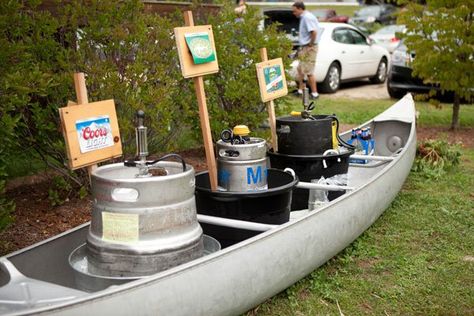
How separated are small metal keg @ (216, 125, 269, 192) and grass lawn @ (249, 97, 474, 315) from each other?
2.43ft

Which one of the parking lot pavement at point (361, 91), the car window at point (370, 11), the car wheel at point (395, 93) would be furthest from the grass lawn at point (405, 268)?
the car window at point (370, 11)

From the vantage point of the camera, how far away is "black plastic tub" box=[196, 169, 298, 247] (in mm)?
4047

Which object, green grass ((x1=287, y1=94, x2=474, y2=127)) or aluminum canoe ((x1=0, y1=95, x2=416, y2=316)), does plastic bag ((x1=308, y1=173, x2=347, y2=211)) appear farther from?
green grass ((x1=287, y1=94, x2=474, y2=127))

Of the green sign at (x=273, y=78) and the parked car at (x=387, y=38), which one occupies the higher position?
the green sign at (x=273, y=78)

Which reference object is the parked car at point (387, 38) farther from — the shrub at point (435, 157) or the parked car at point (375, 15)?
the shrub at point (435, 157)

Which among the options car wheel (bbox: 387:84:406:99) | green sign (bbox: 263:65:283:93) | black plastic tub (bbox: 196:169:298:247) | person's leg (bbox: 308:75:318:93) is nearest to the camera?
black plastic tub (bbox: 196:169:298:247)

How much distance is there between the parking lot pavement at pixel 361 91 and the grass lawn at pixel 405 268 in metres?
7.33

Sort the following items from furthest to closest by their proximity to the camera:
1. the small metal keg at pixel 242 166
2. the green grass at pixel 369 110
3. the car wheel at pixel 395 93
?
the car wheel at pixel 395 93 < the green grass at pixel 369 110 < the small metal keg at pixel 242 166

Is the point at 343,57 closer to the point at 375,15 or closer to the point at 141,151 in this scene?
the point at 141,151

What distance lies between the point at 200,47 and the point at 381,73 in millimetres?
12502

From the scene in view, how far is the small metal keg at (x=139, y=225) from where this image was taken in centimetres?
320

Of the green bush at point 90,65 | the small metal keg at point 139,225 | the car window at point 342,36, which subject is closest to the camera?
the small metal keg at point 139,225

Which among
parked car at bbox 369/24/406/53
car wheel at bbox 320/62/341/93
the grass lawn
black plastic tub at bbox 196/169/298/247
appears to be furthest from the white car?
black plastic tub at bbox 196/169/298/247

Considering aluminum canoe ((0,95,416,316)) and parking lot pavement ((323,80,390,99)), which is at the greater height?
aluminum canoe ((0,95,416,316))
